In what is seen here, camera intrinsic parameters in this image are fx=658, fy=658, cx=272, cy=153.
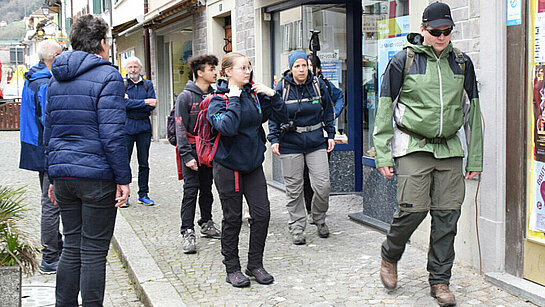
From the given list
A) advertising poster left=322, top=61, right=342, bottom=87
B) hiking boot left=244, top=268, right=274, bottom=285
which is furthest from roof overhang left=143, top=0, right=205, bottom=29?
hiking boot left=244, top=268, right=274, bottom=285

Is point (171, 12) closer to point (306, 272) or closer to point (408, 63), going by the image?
point (306, 272)

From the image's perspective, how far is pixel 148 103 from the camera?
336 inches

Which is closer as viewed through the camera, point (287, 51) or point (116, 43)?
point (287, 51)

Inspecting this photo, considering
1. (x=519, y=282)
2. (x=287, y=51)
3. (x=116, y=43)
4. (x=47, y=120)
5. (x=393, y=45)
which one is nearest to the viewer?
(x=47, y=120)

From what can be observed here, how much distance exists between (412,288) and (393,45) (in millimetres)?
2823

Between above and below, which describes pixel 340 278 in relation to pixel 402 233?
below

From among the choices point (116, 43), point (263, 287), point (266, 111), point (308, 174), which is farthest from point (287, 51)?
point (116, 43)

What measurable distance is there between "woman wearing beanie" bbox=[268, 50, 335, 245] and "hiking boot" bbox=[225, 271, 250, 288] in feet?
4.35

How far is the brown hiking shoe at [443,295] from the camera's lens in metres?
4.34

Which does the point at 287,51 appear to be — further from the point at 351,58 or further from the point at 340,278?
the point at 340,278

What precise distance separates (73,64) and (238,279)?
202 centimetres

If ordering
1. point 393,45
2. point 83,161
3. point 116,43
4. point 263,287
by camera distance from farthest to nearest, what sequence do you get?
point 116,43 → point 393,45 → point 263,287 → point 83,161

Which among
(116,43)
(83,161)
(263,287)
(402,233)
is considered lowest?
(263,287)

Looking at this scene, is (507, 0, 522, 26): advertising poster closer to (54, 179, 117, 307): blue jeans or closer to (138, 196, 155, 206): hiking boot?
(54, 179, 117, 307): blue jeans
